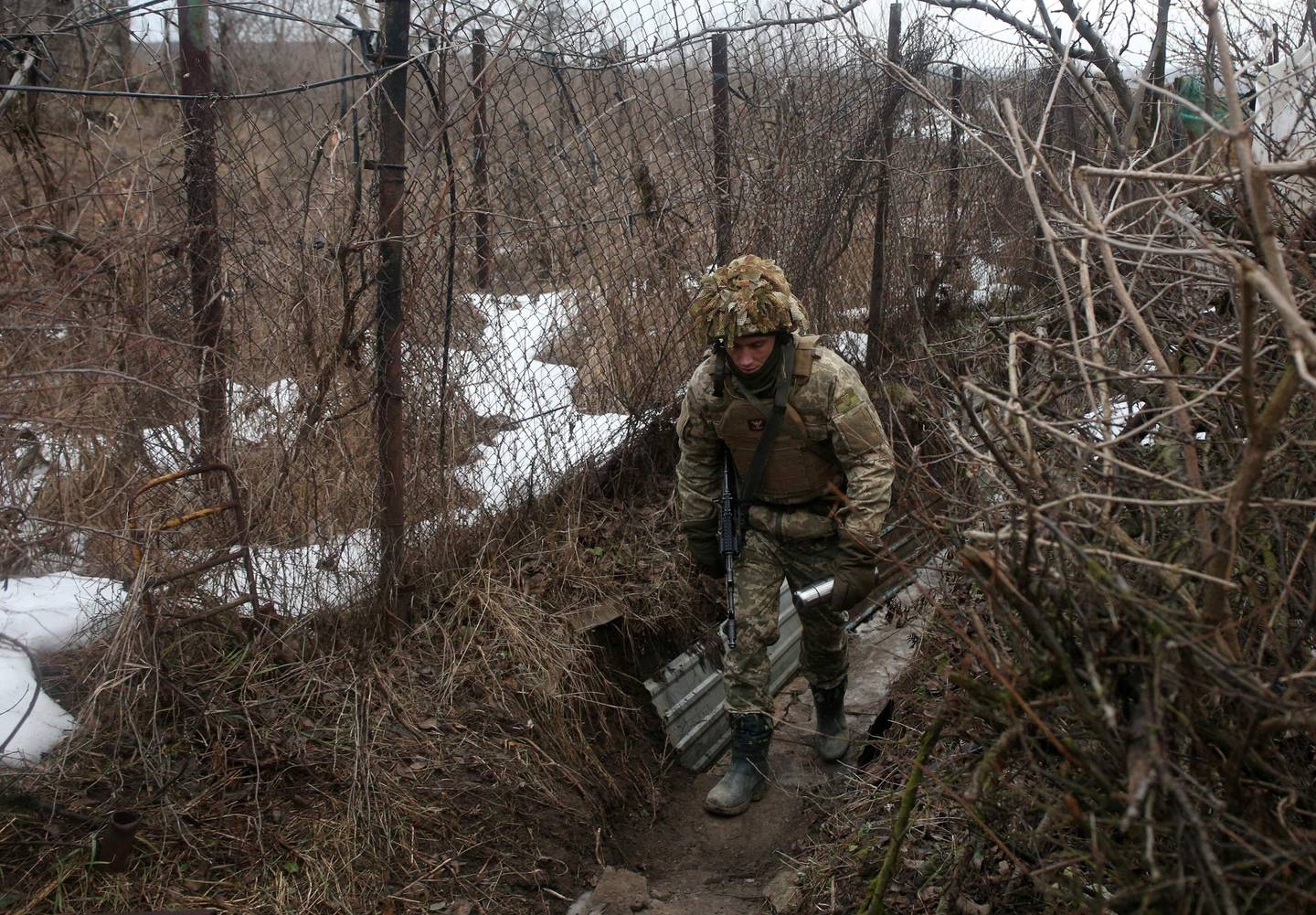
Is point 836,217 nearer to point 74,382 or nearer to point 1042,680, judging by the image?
point 74,382

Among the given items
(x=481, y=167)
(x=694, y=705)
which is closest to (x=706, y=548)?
(x=694, y=705)

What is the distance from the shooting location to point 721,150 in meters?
5.34

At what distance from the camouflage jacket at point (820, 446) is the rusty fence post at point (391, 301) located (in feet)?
3.71

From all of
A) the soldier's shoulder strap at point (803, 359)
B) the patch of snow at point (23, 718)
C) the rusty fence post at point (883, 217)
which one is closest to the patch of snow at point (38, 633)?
the patch of snow at point (23, 718)

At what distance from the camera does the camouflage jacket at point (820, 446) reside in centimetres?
394

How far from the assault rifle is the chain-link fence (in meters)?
0.87

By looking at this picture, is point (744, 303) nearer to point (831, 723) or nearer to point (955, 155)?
point (831, 723)

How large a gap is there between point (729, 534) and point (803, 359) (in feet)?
2.49

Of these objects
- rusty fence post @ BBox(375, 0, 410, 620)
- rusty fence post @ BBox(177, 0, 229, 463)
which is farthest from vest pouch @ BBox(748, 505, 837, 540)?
rusty fence post @ BBox(177, 0, 229, 463)

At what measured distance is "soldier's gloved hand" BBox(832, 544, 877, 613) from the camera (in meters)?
3.99

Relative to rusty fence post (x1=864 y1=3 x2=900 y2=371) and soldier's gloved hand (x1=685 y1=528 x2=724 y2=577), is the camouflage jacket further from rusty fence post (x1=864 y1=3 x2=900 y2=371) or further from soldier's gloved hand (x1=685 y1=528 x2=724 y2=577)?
rusty fence post (x1=864 y1=3 x2=900 y2=371)

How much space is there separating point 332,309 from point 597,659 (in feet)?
5.85

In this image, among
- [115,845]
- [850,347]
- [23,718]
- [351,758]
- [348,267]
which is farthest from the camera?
[850,347]

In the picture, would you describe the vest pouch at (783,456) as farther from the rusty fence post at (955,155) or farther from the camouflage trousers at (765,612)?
the rusty fence post at (955,155)
